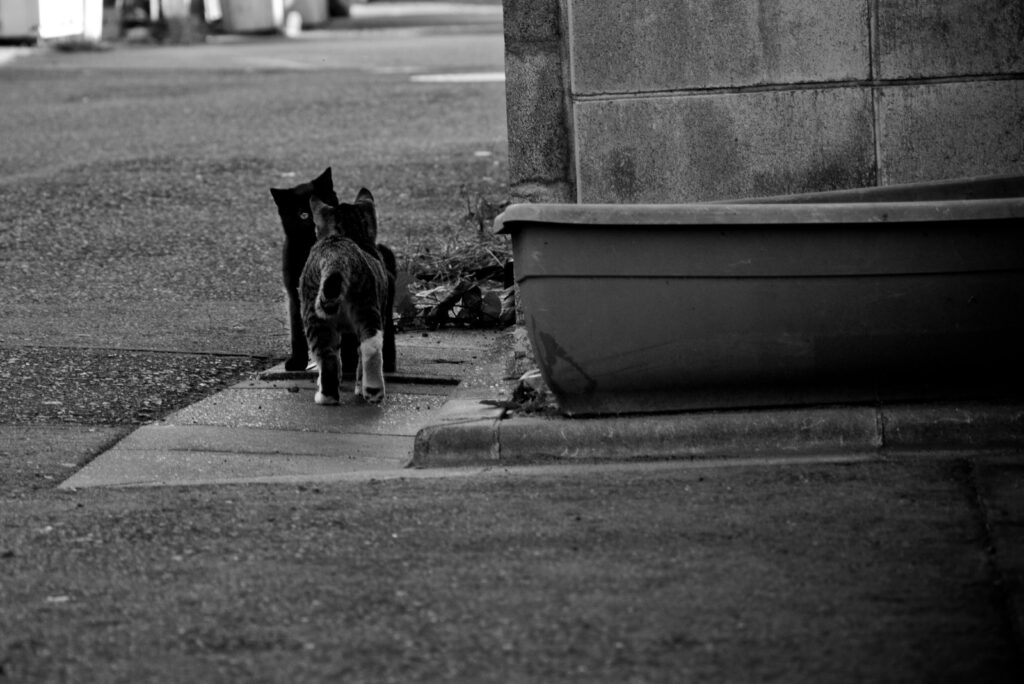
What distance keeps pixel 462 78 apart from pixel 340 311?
14397mm

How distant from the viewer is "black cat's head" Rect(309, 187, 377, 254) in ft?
24.0

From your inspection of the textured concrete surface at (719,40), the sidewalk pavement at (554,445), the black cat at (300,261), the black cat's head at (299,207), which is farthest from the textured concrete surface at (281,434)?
the textured concrete surface at (719,40)

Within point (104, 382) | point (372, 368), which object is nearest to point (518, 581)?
point (372, 368)

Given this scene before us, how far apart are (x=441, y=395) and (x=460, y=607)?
9.51 ft

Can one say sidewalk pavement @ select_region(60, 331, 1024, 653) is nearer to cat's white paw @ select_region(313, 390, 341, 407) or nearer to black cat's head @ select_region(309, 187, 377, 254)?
Answer: cat's white paw @ select_region(313, 390, 341, 407)

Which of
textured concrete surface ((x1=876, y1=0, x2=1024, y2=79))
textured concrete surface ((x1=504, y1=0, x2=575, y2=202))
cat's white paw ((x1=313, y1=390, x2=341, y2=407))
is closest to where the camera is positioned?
textured concrete surface ((x1=876, y1=0, x2=1024, y2=79))

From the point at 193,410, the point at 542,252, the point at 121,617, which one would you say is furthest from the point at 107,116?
the point at 121,617

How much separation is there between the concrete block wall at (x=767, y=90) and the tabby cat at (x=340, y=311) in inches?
37.9

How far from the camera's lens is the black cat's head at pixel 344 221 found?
7309 millimetres

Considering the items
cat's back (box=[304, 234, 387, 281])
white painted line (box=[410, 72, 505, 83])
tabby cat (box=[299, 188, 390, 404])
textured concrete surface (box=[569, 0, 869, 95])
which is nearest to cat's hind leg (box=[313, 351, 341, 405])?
tabby cat (box=[299, 188, 390, 404])

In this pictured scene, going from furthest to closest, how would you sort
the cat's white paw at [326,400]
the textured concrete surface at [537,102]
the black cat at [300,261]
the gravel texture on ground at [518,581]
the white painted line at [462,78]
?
1. the white painted line at [462,78]
2. the black cat at [300,261]
3. the cat's white paw at [326,400]
4. the textured concrete surface at [537,102]
5. the gravel texture on ground at [518,581]

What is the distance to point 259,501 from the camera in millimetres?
5414

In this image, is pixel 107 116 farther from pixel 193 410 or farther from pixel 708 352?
pixel 708 352

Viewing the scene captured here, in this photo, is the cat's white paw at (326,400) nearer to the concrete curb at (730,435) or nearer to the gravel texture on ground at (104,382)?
the gravel texture on ground at (104,382)
